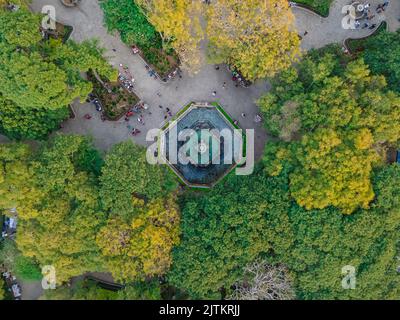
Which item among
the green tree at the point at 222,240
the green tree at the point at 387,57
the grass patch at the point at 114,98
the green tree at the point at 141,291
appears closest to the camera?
the green tree at the point at 222,240

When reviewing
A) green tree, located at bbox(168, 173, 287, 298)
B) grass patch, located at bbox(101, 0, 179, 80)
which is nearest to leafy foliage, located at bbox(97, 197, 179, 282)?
green tree, located at bbox(168, 173, 287, 298)

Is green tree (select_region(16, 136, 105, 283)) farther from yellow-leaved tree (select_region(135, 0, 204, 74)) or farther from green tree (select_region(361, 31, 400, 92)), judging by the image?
green tree (select_region(361, 31, 400, 92))

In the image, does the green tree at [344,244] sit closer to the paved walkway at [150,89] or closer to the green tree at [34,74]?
the paved walkway at [150,89]

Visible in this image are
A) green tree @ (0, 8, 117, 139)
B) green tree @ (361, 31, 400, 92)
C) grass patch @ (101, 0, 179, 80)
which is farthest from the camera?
grass patch @ (101, 0, 179, 80)

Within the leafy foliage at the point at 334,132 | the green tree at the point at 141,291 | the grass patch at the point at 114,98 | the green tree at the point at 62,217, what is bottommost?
A: the green tree at the point at 141,291

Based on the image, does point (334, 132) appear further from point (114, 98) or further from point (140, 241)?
point (114, 98)

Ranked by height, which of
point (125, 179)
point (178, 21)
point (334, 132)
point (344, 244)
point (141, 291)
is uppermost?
point (178, 21)

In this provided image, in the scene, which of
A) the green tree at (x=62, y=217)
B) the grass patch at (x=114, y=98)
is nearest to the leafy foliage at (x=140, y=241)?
the green tree at (x=62, y=217)

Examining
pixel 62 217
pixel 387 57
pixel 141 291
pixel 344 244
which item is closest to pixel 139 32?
pixel 62 217
